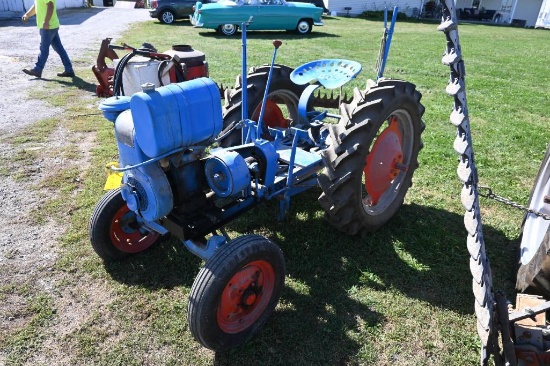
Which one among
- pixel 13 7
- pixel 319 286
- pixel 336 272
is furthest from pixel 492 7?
pixel 319 286

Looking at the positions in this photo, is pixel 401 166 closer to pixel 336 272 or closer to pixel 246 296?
pixel 336 272

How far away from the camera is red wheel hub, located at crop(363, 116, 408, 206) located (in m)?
3.31

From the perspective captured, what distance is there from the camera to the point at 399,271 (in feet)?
10.0

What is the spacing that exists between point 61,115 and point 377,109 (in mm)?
5008

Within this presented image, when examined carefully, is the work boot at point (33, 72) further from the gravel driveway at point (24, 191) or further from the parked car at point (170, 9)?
the parked car at point (170, 9)

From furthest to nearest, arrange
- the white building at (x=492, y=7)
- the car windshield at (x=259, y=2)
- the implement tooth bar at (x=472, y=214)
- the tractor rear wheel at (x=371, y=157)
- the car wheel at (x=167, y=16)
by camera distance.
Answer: the white building at (x=492, y=7)
the car wheel at (x=167, y=16)
the car windshield at (x=259, y=2)
the tractor rear wheel at (x=371, y=157)
the implement tooth bar at (x=472, y=214)

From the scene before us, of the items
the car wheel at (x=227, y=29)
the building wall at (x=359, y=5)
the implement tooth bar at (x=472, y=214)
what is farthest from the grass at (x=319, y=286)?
the building wall at (x=359, y=5)

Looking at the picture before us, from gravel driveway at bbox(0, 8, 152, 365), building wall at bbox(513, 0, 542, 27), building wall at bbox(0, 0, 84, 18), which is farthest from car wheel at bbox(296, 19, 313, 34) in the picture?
building wall at bbox(513, 0, 542, 27)

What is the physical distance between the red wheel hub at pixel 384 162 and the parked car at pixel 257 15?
11.6 meters

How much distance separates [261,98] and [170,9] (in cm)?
1584

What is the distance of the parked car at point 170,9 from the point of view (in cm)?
1750

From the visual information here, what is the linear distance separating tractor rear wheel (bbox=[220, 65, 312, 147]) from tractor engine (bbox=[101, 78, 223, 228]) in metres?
1.01

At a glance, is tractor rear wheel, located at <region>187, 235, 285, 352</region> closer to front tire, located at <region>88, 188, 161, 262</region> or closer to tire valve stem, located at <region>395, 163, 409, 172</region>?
front tire, located at <region>88, 188, 161, 262</region>

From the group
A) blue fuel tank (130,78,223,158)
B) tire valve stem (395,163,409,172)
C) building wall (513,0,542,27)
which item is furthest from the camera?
building wall (513,0,542,27)
